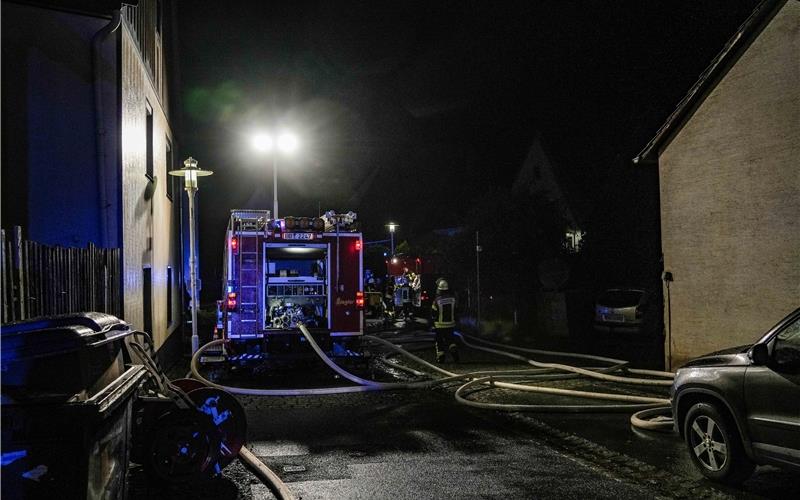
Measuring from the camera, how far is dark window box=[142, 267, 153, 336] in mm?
11031

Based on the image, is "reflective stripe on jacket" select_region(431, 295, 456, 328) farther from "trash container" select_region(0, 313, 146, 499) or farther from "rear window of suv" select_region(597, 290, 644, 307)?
"trash container" select_region(0, 313, 146, 499)

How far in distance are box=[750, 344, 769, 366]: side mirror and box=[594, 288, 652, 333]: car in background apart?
12.8 meters

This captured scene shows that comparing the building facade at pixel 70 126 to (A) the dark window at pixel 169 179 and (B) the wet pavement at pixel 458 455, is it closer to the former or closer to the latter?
(B) the wet pavement at pixel 458 455

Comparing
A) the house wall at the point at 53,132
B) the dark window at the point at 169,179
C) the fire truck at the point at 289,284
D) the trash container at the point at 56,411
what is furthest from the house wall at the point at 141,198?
the trash container at the point at 56,411

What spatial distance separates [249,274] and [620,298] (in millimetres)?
11188

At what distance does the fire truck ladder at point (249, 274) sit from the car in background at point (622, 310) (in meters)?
10.7

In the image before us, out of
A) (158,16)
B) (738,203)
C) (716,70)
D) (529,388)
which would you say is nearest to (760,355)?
(529,388)

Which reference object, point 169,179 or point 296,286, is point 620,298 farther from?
point 169,179

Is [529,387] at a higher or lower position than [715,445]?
lower

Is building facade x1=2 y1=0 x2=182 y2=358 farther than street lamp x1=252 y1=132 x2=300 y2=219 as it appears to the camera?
No

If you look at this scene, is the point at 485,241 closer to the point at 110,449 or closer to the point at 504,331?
the point at 504,331

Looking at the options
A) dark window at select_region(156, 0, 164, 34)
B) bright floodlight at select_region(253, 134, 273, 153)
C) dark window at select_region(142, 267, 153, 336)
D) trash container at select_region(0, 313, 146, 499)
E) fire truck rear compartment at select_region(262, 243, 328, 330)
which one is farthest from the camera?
bright floodlight at select_region(253, 134, 273, 153)

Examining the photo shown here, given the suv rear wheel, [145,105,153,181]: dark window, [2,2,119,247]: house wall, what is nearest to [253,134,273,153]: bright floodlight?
[145,105,153,181]: dark window

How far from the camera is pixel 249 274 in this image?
11.8m
